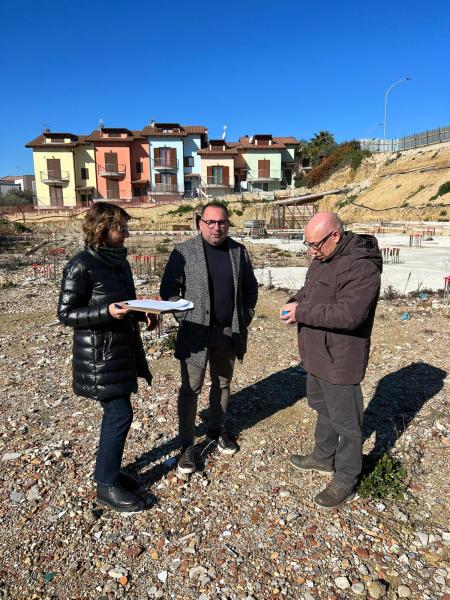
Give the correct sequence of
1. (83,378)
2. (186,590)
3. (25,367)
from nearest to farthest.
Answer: (186,590), (83,378), (25,367)

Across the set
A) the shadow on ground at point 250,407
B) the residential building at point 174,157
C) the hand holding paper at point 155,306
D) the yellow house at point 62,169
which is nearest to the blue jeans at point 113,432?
the shadow on ground at point 250,407

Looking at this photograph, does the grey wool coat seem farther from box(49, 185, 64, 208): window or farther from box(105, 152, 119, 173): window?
box(49, 185, 64, 208): window

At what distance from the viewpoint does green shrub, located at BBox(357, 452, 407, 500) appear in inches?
116

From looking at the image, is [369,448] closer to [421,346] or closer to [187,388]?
[187,388]

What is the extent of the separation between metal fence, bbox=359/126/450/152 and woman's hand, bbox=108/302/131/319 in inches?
1823

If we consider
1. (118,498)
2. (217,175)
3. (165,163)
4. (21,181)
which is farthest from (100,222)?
(21,181)

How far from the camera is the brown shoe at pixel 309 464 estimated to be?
3227mm

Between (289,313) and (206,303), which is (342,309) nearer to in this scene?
(289,313)

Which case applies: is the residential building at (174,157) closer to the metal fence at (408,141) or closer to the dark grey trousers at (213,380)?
the metal fence at (408,141)

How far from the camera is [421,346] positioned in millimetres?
5941

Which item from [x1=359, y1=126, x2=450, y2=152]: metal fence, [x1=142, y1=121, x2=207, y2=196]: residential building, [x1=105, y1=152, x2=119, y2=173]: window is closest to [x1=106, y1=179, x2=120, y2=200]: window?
[x1=105, y1=152, x2=119, y2=173]: window

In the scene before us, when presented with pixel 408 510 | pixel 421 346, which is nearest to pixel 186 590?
pixel 408 510

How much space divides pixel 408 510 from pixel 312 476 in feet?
2.26

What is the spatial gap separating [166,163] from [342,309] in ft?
168
